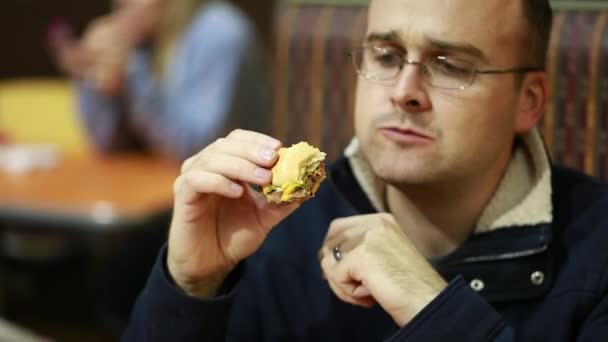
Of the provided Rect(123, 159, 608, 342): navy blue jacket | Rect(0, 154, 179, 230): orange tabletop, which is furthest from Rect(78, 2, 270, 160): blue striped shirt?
Rect(123, 159, 608, 342): navy blue jacket

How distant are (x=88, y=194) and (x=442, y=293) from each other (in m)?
1.61

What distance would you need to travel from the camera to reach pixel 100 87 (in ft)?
10.9

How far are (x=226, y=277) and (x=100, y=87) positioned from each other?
6.66ft

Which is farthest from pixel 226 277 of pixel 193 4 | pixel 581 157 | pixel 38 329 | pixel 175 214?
pixel 38 329

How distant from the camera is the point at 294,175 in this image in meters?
1.23

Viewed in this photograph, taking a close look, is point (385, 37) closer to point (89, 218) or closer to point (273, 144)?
point (273, 144)

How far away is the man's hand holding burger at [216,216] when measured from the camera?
4.26 ft

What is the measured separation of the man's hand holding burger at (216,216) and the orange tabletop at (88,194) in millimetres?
1125

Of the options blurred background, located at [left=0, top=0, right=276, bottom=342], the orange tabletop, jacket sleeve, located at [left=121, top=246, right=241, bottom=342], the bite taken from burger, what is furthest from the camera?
blurred background, located at [left=0, top=0, right=276, bottom=342]

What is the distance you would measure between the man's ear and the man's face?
7 centimetres

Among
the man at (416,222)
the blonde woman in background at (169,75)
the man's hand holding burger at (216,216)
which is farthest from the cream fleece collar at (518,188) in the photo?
the blonde woman in background at (169,75)

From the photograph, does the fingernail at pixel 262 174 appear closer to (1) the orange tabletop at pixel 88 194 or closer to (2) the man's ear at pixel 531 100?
(2) the man's ear at pixel 531 100

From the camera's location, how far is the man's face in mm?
1395

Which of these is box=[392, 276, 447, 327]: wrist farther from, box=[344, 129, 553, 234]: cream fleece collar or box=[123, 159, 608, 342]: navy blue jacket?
box=[344, 129, 553, 234]: cream fleece collar
